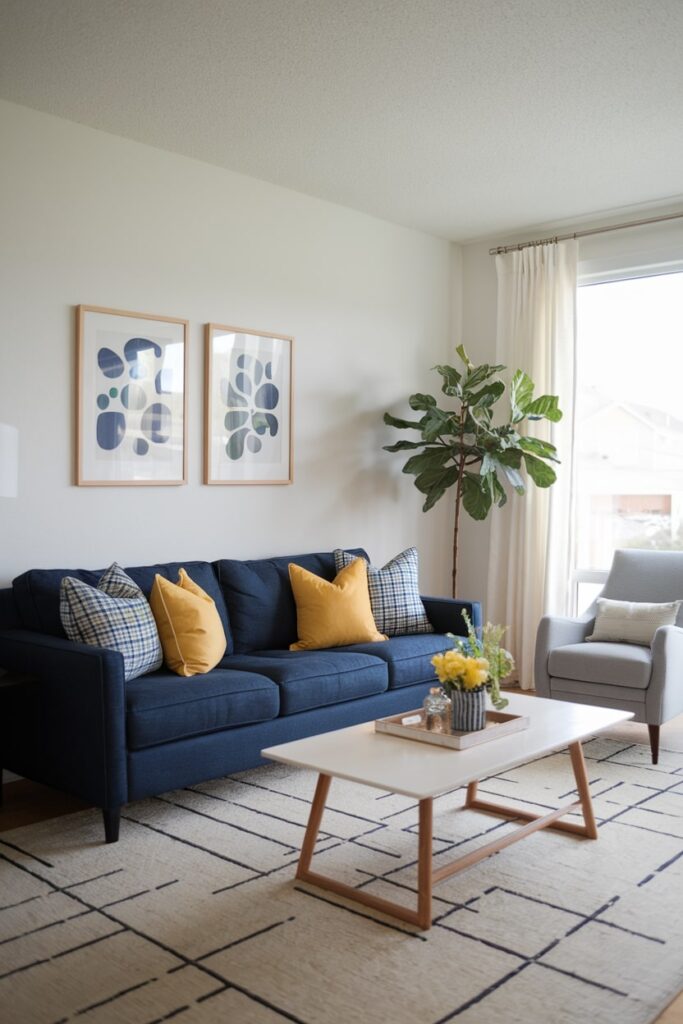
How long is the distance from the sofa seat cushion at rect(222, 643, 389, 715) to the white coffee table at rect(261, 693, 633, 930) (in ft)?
2.28

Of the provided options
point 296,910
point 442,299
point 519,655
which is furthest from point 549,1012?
point 442,299

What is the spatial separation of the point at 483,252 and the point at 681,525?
225 centimetres

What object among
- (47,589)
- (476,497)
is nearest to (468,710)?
(47,589)

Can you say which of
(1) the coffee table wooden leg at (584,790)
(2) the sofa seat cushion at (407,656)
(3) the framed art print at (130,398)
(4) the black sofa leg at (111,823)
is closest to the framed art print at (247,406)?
(3) the framed art print at (130,398)

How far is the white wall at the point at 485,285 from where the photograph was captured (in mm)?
5758

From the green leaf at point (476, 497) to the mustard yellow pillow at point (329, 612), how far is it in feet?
3.13

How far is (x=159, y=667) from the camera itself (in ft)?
12.9

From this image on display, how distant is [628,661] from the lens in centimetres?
442

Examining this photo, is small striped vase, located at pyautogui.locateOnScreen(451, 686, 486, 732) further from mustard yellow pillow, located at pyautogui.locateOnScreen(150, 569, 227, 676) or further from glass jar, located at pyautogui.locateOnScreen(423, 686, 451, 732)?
mustard yellow pillow, located at pyautogui.locateOnScreen(150, 569, 227, 676)

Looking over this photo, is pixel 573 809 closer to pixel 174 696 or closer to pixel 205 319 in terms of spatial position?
pixel 174 696

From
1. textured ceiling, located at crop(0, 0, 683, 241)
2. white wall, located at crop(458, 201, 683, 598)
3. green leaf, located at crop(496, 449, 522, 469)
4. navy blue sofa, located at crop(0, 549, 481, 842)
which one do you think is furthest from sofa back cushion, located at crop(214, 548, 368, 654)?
textured ceiling, located at crop(0, 0, 683, 241)

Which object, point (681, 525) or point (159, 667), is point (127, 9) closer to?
point (159, 667)

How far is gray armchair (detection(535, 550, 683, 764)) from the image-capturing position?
4.35 m

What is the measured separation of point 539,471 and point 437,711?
2.62m
